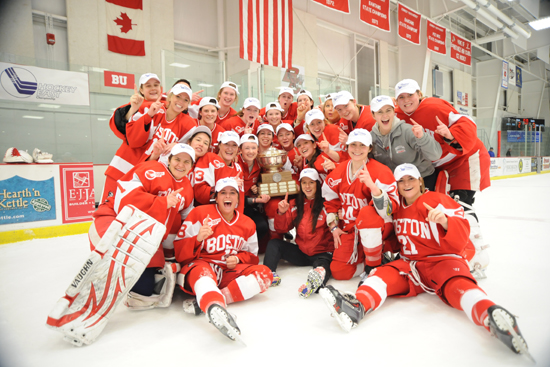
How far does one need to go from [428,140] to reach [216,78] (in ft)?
21.9

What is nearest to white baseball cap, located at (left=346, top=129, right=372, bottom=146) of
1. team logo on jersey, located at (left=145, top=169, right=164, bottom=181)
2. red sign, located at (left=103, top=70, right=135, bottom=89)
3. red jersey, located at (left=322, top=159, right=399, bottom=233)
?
red jersey, located at (left=322, top=159, right=399, bottom=233)

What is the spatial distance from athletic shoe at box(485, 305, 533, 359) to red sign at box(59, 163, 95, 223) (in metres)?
5.51

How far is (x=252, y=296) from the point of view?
244 cm

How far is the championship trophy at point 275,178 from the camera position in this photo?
3.22m

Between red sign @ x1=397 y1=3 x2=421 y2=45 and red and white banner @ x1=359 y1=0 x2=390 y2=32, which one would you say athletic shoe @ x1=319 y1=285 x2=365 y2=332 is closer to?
red and white banner @ x1=359 y1=0 x2=390 y2=32

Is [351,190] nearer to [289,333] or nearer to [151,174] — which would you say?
[289,333]

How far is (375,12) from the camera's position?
328 inches

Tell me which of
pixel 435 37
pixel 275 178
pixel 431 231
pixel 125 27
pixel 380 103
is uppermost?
pixel 435 37

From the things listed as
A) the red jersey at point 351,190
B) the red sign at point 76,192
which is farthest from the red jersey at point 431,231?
the red sign at point 76,192

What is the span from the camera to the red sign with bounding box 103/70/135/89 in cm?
700

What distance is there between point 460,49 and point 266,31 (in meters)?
8.64

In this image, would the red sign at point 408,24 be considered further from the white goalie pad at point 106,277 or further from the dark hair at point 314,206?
the white goalie pad at point 106,277

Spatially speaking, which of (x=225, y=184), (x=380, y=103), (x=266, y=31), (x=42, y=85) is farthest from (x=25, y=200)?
(x=266, y=31)

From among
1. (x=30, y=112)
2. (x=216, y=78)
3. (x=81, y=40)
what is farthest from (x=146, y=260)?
(x=81, y=40)
